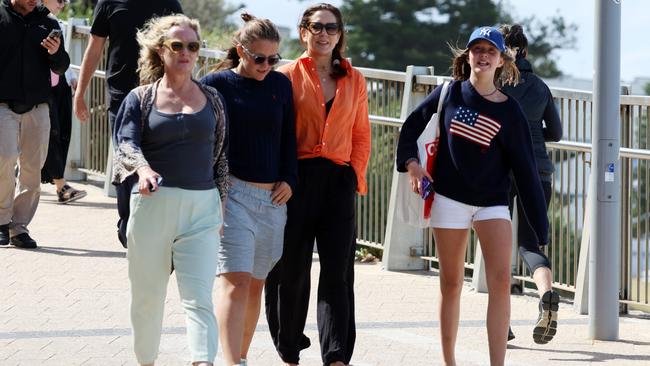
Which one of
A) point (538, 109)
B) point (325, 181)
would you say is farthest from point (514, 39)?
point (325, 181)

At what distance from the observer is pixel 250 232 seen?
7.63m

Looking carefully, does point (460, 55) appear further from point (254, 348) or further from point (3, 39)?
point (3, 39)

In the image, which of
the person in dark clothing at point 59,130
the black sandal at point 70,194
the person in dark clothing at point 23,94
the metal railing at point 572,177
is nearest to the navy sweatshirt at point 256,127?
the metal railing at point 572,177

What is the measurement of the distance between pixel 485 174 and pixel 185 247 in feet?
5.26

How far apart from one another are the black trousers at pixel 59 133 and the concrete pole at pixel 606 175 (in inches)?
232

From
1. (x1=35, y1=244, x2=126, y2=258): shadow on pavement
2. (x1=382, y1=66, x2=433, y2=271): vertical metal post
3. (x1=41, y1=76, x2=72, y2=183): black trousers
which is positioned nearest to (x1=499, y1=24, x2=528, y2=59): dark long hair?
(x1=382, y1=66, x2=433, y2=271): vertical metal post

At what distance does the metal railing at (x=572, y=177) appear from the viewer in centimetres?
1009

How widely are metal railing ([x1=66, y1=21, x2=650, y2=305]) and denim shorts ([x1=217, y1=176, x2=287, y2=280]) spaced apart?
293 centimetres

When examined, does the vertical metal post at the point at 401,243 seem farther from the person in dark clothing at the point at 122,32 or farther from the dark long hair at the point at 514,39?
the dark long hair at the point at 514,39

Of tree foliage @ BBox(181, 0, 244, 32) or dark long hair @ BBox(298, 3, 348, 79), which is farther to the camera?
tree foliage @ BBox(181, 0, 244, 32)

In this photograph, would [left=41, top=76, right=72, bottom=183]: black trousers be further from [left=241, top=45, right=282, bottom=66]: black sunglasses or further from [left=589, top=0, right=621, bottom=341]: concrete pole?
[left=241, top=45, right=282, bottom=66]: black sunglasses

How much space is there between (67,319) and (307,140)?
2.39 m

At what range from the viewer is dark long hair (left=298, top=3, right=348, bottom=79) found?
7957 mm

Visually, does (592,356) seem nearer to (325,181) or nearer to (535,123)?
(535,123)
